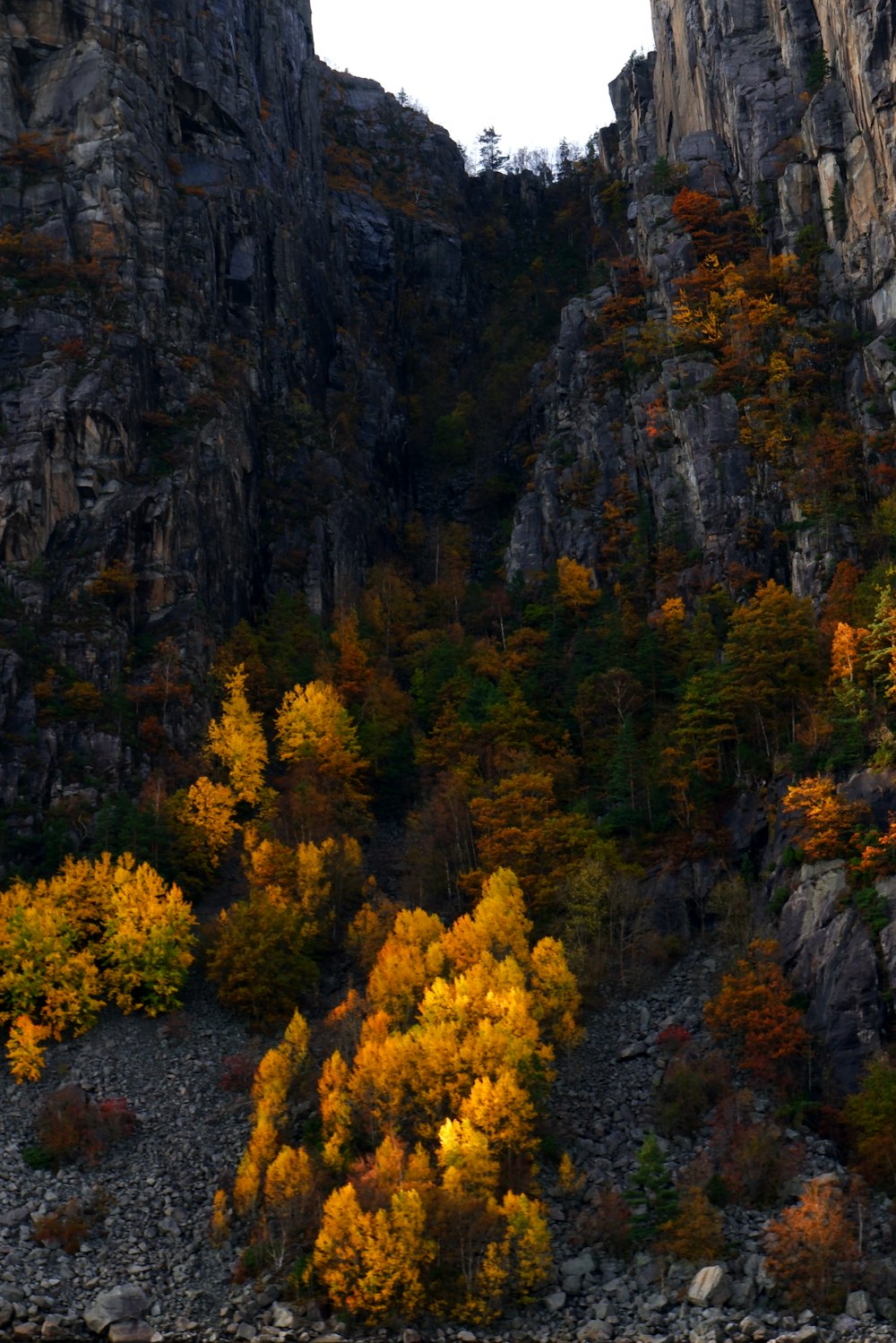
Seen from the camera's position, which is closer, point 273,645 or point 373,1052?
point 373,1052

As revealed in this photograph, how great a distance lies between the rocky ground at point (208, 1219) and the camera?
159ft

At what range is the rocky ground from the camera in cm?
4856

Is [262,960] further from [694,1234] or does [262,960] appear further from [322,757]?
[694,1234]

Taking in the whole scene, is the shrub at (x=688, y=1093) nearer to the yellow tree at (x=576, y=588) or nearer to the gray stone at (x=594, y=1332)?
the gray stone at (x=594, y=1332)

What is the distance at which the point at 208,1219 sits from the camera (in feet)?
180

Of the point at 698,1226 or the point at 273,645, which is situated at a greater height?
the point at 273,645

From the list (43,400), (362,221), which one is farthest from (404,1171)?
(362,221)

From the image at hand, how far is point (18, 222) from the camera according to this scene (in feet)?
320

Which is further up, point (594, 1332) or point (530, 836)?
point (530, 836)

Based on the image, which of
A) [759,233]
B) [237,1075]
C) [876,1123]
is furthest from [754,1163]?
[759,233]

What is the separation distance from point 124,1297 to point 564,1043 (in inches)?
777

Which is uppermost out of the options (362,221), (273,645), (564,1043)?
(362,221)

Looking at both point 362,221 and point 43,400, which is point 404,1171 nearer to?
point 43,400

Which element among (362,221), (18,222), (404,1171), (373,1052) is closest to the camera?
(404,1171)
